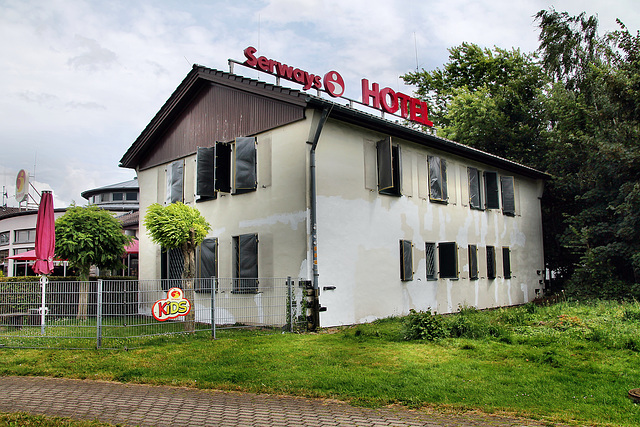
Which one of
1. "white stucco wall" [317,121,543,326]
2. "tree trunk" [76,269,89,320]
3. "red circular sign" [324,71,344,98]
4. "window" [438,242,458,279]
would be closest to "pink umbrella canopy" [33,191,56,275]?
"tree trunk" [76,269,89,320]

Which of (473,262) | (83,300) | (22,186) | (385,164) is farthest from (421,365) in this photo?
(22,186)

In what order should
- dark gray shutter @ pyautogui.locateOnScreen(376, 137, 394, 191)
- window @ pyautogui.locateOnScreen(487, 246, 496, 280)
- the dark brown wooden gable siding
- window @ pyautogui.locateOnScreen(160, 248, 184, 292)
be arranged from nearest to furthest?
the dark brown wooden gable siding, dark gray shutter @ pyautogui.locateOnScreen(376, 137, 394, 191), window @ pyautogui.locateOnScreen(160, 248, 184, 292), window @ pyautogui.locateOnScreen(487, 246, 496, 280)

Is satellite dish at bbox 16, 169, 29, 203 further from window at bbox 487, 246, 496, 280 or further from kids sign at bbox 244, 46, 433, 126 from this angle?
window at bbox 487, 246, 496, 280

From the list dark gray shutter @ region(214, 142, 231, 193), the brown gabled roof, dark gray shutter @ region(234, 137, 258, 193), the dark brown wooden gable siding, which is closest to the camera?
the brown gabled roof

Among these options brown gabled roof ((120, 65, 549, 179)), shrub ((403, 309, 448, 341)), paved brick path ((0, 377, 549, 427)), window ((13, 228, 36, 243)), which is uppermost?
brown gabled roof ((120, 65, 549, 179))

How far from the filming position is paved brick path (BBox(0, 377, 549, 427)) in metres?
5.77

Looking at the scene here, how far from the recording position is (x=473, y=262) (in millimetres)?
18625

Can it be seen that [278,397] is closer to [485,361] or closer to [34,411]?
[34,411]

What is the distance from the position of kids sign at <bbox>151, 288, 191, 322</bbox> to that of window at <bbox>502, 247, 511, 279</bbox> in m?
13.5

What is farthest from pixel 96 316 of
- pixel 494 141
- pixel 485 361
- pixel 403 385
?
pixel 494 141

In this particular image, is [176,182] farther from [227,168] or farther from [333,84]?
[333,84]

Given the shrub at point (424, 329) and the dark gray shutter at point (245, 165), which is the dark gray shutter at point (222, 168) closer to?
the dark gray shutter at point (245, 165)

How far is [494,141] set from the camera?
27344mm

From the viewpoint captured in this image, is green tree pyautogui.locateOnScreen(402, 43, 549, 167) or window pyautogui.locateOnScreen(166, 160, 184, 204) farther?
green tree pyautogui.locateOnScreen(402, 43, 549, 167)
